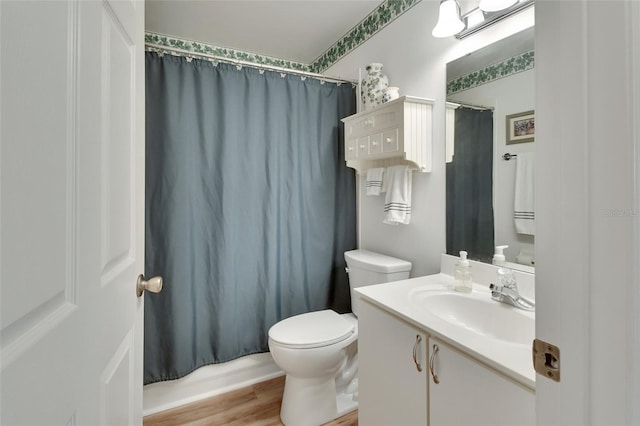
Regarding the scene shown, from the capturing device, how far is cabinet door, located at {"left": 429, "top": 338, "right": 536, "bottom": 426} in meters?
0.69

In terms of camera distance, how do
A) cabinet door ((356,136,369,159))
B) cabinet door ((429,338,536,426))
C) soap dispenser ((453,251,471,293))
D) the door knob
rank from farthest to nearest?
cabinet door ((356,136,369,159)) → soap dispenser ((453,251,471,293)) → the door knob → cabinet door ((429,338,536,426))

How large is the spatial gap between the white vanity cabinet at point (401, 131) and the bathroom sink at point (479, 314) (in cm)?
69

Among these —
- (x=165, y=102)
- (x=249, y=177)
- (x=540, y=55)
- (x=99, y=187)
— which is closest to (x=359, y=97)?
(x=249, y=177)

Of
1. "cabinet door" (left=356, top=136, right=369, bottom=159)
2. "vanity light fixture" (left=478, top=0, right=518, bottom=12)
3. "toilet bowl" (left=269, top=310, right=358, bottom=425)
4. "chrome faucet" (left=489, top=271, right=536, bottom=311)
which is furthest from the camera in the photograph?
"cabinet door" (left=356, top=136, right=369, bottom=159)

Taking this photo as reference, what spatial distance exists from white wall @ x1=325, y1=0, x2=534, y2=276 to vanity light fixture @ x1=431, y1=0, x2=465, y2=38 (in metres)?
0.09

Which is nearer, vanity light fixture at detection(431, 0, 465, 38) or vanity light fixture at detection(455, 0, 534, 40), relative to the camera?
vanity light fixture at detection(455, 0, 534, 40)

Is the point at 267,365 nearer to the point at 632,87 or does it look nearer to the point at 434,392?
the point at 434,392

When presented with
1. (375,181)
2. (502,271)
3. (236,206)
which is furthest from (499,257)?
(236,206)

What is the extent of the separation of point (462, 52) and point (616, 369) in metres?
1.45

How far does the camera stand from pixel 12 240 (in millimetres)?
289

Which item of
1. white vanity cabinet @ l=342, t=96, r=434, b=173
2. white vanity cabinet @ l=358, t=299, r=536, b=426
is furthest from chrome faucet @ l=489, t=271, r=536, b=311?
white vanity cabinet @ l=342, t=96, r=434, b=173

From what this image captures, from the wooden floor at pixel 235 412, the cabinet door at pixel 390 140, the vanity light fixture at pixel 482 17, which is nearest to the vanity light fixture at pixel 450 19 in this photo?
the vanity light fixture at pixel 482 17

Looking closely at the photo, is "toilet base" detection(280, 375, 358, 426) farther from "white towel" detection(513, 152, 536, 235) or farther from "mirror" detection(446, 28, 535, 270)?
"white towel" detection(513, 152, 536, 235)

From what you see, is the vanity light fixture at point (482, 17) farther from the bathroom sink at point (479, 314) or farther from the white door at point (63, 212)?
the white door at point (63, 212)
